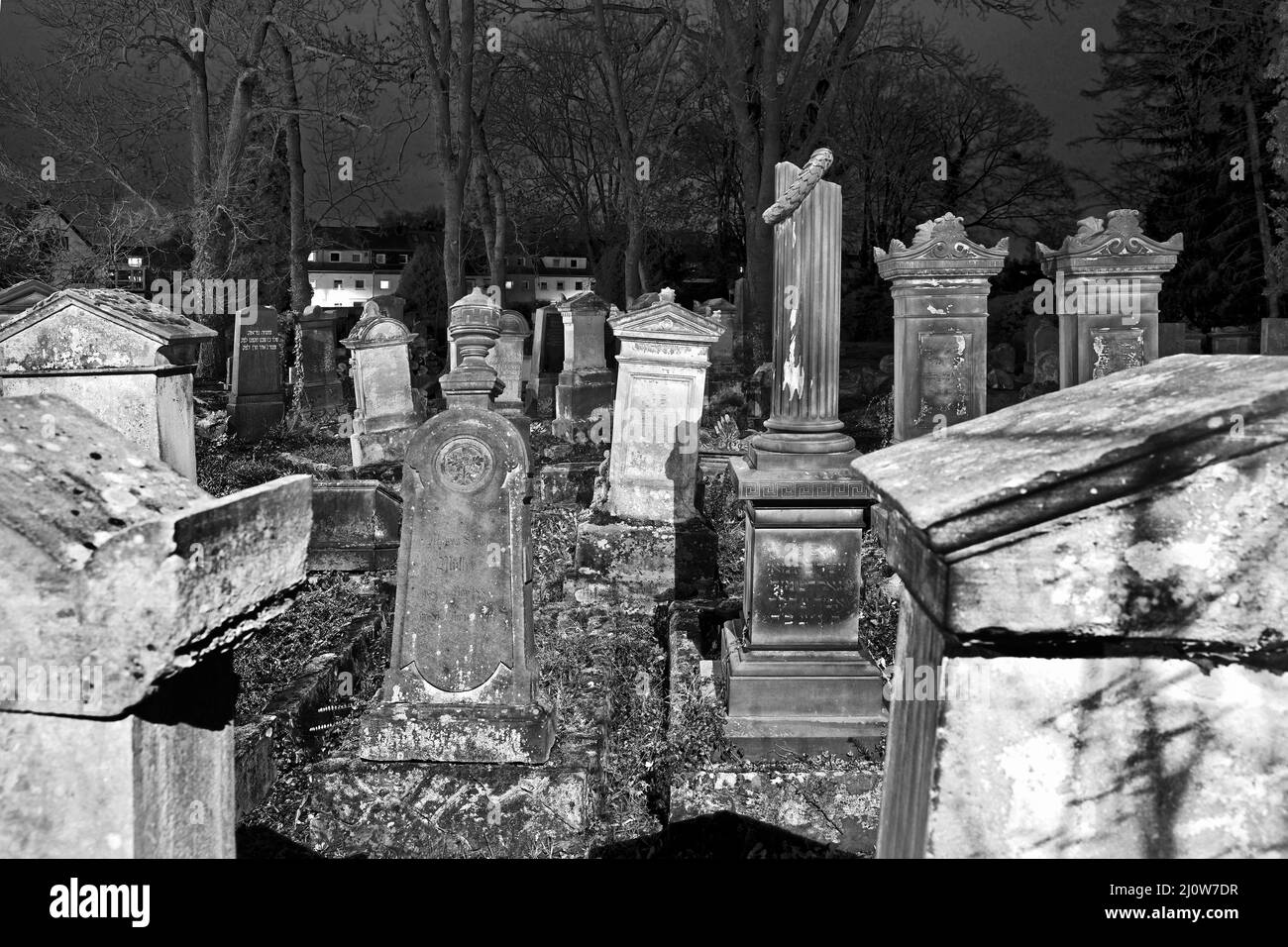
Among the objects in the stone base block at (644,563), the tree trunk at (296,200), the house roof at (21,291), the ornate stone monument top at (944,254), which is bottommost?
the stone base block at (644,563)

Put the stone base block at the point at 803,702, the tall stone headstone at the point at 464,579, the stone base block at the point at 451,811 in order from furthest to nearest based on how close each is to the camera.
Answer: the stone base block at the point at 803,702 → the tall stone headstone at the point at 464,579 → the stone base block at the point at 451,811

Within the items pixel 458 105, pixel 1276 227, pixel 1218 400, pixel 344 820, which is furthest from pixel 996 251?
pixel 1276 227

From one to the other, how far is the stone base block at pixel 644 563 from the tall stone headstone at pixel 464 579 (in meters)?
3.11

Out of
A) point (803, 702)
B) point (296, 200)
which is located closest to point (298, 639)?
point (803, 702)

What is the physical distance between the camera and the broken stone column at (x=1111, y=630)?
1273mm

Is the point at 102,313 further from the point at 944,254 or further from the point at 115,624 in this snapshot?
the point at 944,254

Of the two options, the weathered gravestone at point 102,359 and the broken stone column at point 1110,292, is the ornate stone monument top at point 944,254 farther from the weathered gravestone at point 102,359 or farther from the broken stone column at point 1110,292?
the weathered gravestone at point 102,359

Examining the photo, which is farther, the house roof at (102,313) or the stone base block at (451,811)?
the house roof at (102,313)

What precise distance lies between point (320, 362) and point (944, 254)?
11413mm

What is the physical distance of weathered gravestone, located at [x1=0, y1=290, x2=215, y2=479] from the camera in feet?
18.9

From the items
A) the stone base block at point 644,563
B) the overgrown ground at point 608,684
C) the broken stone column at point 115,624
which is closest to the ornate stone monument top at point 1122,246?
the overgrown ground at point 608,684

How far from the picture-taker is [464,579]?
16.1 feet

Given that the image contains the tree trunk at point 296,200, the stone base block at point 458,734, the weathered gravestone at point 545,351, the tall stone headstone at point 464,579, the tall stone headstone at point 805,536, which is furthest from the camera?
the tree trunk at point 296,200
